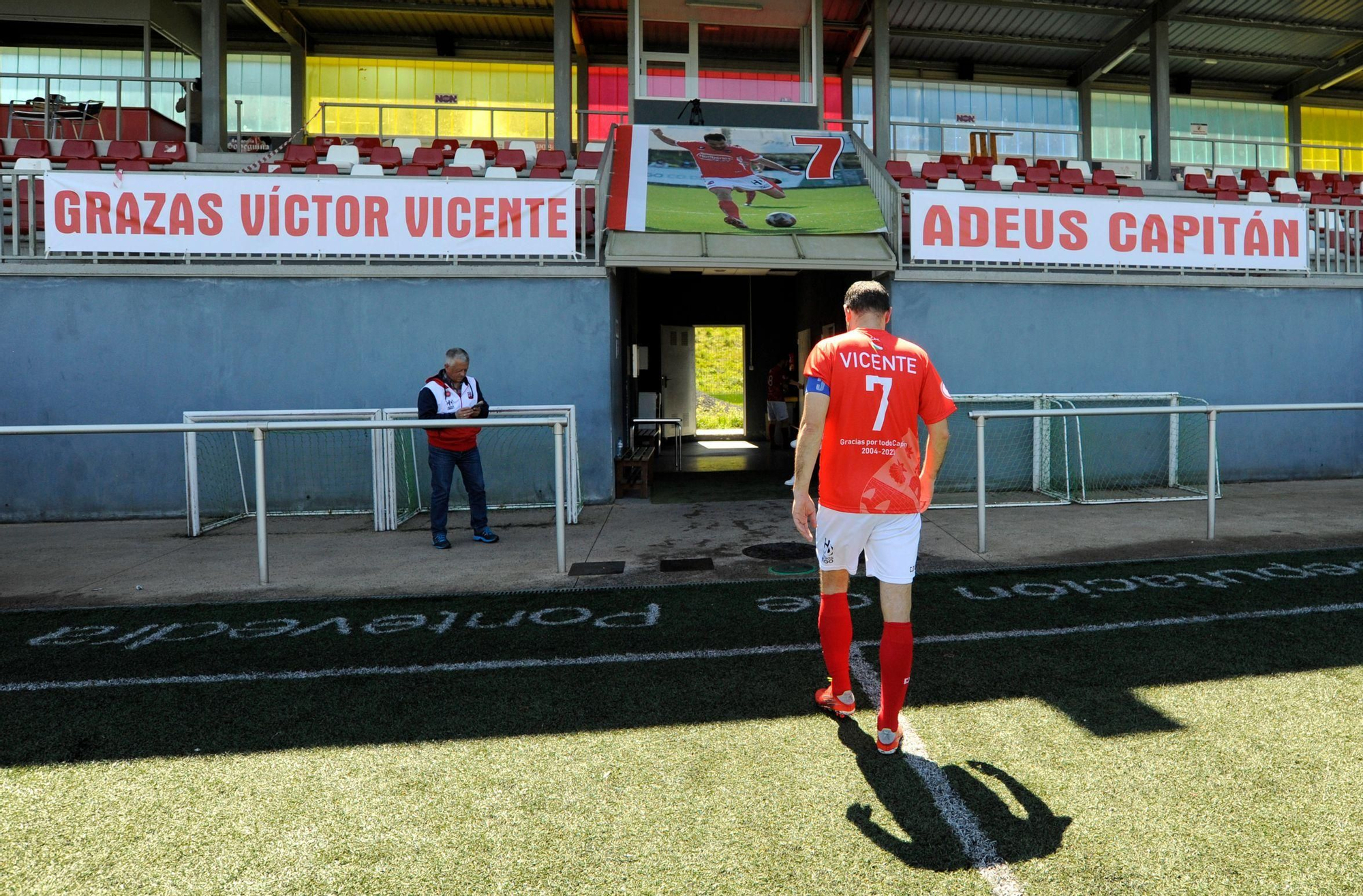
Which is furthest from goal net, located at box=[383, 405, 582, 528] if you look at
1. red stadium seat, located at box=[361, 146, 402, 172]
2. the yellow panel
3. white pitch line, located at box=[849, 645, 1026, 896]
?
the yellow panel

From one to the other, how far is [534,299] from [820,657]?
6.43 metres

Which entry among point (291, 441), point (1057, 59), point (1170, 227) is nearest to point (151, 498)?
point (291, 441)

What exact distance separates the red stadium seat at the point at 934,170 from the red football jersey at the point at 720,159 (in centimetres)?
351

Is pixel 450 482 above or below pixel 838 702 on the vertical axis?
above

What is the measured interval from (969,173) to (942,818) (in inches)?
553

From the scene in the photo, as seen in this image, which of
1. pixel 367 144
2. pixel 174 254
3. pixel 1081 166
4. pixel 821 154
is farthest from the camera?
pixel 1081 166

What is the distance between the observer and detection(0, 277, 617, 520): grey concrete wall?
9.28 meters

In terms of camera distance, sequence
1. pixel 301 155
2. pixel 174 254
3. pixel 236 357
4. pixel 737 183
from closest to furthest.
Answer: pixel 174 254 → pixel 236 357 → pixel 737 183 → pixel 301 155

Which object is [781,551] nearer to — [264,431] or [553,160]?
[264,431]

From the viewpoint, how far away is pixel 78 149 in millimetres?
13398

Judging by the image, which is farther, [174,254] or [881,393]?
[174,254]

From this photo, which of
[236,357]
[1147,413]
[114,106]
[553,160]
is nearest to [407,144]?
[553,160]

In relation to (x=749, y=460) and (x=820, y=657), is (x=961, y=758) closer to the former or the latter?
(x=820, y=657)

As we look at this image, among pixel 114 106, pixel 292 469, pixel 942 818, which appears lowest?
pixel 942 818
